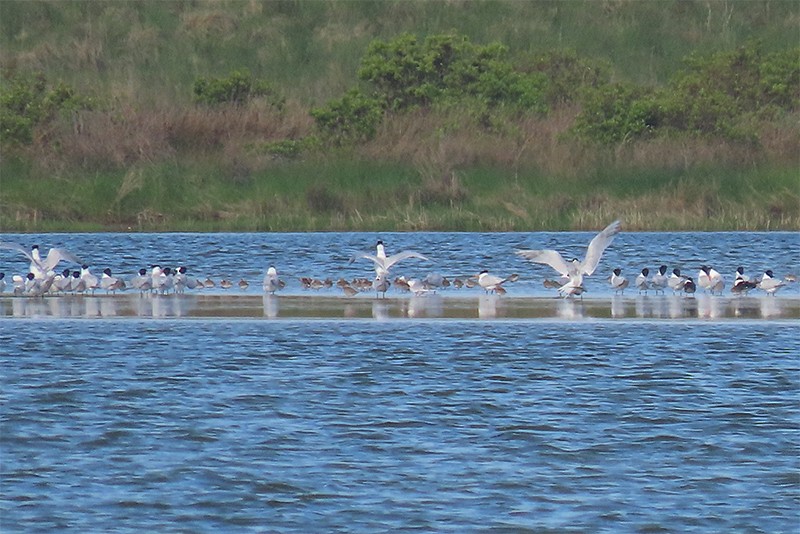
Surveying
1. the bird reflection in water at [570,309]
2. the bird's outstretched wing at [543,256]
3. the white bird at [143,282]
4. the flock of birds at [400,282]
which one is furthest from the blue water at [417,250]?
the bird's outstretched wing at [543,256]

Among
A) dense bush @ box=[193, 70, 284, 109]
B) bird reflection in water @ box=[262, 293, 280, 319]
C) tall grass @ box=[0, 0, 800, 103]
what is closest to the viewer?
bird reflection in water @ box=[262, 293, 280, 319]

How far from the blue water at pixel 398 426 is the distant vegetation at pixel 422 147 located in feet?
44.2

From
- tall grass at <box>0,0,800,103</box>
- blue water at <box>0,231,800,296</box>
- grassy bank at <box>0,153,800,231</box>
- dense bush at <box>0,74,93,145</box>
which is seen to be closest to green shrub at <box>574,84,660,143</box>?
grassy bank at <box>0,153,800,231</box>

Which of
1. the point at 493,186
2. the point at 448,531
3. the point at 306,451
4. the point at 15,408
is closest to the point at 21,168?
the point at 493,186

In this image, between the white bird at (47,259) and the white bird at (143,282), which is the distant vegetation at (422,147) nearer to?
the white bird at (47,259)

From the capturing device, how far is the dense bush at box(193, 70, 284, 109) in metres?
40.4

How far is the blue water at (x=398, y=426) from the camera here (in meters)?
11.5

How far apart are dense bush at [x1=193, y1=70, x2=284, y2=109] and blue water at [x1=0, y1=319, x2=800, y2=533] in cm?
2059

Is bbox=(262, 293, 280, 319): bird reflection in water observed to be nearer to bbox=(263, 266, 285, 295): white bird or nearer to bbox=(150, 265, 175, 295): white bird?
bbox=(263, 266, 285, 295): white bird

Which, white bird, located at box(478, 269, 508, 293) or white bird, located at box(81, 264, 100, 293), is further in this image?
white bird, located at box(81, 264, 100, 293)

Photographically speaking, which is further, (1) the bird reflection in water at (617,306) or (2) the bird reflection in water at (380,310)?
(2) the bird reflection in water at (380,310)

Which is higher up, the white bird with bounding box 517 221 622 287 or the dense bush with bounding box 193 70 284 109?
the dense bush with bounding box 193 70 284 109

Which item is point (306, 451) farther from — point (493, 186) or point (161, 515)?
point (493, 186)

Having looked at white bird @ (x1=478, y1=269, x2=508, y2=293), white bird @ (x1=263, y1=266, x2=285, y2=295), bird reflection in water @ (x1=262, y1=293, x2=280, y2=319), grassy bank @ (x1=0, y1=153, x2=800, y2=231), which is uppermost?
grassy bank @ (x1=0, y1=153, x2=800, y2=231)
